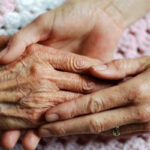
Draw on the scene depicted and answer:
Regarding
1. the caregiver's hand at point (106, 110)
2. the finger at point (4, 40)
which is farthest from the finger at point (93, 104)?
the finger at point (4, 40)

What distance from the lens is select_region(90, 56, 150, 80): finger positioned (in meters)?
0.82

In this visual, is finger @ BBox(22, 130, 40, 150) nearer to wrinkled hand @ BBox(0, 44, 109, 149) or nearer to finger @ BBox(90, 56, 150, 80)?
wrinkled hand @ BBox(0, 44, 109, 149)

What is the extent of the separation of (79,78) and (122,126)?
0.25m

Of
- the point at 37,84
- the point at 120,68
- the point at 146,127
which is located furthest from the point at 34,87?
the point at 146,127

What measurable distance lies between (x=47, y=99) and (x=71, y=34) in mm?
342

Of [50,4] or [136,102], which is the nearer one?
[136,102]

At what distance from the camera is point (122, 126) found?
33.1 inches

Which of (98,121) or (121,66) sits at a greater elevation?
(121,66)

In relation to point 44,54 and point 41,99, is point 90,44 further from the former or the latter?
point 41,99

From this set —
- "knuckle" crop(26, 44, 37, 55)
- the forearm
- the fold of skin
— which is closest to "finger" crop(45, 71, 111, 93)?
the fold of skin

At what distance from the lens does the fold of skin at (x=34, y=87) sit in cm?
83

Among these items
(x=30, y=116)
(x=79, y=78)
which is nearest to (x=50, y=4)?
(x=79, y=78)

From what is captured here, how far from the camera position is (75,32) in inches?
39.6

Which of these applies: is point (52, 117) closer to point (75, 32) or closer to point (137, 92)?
point (137, 92)
